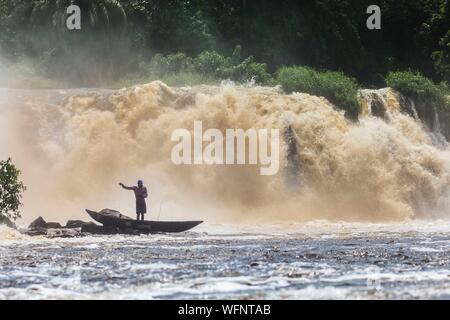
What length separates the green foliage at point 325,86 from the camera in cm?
4362

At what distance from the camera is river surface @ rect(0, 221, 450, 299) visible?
17645mm

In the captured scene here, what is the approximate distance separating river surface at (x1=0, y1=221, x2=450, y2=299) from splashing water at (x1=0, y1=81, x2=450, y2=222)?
22.7 feet

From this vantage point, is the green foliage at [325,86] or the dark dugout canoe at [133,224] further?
the green foliage at [325,86]

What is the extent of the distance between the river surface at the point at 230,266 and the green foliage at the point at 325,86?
13559 millimetres

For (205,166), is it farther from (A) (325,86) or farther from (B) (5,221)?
(A) (325,86)

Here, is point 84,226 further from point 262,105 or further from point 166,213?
point 262,105

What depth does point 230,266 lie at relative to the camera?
21.1 metres

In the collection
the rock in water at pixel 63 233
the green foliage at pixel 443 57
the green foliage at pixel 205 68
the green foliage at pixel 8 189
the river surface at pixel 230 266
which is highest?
the green foliage at pixel 443 57

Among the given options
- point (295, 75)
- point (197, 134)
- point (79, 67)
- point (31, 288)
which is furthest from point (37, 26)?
point (31, 288)

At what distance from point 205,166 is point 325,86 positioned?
1010cm

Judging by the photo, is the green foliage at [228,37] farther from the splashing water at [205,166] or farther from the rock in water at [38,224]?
the rock in water at [38,224]

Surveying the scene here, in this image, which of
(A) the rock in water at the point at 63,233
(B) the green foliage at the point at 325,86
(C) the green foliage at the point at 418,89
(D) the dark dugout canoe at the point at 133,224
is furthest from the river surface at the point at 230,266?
(C) the green foliage at the point at 418,89

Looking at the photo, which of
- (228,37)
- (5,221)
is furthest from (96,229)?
(228,37)

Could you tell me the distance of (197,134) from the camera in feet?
127
